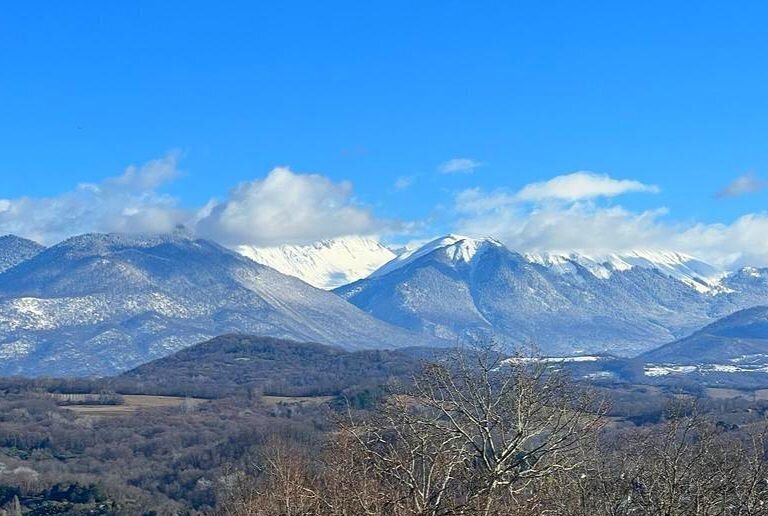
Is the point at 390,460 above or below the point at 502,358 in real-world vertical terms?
below

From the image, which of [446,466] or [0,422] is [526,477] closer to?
[446,466]

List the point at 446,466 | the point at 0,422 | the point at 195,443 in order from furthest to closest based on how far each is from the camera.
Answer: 1. the point at 0,422
2. the point at 195,443
3. the point at 446,466

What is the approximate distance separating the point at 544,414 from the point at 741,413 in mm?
150511

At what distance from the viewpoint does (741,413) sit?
562 ft

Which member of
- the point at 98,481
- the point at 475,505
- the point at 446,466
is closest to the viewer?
the point at 475,505

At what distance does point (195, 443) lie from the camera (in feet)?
553

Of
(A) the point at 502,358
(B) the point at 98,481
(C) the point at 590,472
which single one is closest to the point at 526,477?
(A) the point at 502,358

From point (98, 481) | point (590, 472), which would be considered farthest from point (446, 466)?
point (98, 481)

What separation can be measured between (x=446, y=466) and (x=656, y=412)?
149 m

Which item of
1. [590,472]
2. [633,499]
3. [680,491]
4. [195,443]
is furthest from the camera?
[195,443]

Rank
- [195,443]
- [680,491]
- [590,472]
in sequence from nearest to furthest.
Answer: [680,491] → [590,472] → [195,443]

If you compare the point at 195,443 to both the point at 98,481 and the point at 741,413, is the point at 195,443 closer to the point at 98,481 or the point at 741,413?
the point at 98,481

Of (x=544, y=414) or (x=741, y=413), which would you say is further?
(x=741, y=413)

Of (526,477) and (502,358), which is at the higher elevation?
(502,358)
